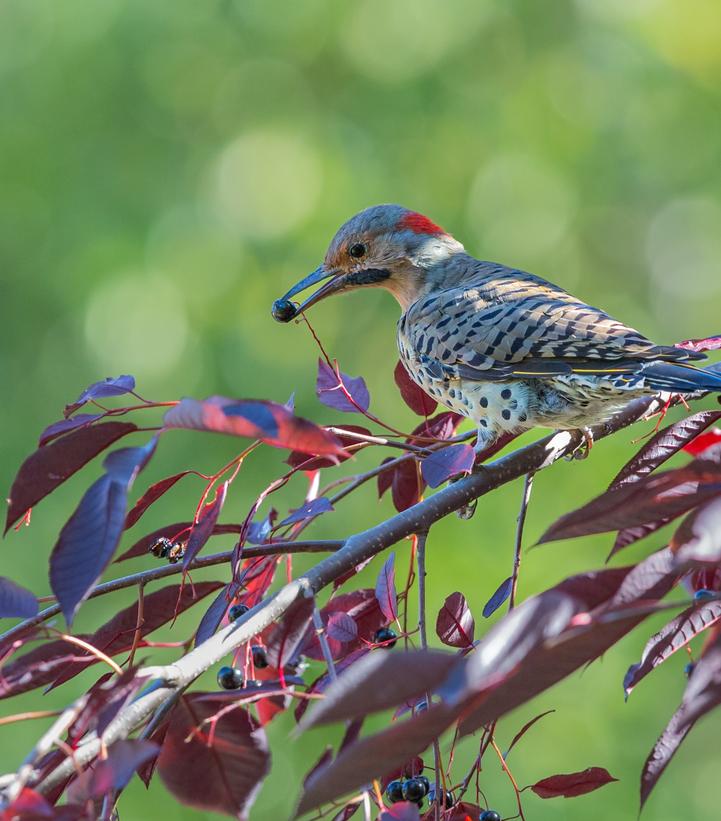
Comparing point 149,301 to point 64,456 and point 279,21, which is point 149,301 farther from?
point 64,456

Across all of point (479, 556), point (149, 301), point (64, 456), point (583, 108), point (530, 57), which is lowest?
point (64, 456)

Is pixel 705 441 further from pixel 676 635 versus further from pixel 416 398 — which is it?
pixel 416 398

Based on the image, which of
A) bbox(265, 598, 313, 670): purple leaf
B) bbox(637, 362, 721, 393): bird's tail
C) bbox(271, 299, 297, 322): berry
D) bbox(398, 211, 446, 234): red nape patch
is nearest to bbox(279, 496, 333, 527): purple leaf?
bbox(265, 598, 313, 670): purple leaf

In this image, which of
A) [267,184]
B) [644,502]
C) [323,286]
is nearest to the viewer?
[644,502]

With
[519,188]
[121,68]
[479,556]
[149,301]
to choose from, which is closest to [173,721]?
[479,556]

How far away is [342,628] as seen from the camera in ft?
5.29

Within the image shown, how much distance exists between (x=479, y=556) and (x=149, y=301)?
94.4 inches

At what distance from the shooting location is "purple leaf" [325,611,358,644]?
161 cm

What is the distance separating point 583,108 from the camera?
772 cm

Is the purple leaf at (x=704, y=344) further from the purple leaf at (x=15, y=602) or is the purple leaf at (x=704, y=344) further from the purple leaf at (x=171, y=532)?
the purple leaf at (x=15, y=602)

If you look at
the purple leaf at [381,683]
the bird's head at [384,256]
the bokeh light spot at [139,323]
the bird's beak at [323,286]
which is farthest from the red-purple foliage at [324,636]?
the bokeh light spot at [139,323]

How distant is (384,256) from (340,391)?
1.44 metres

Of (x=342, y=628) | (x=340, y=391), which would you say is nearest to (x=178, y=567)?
(x=342, y=628)

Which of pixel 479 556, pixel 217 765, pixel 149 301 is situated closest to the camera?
pixel 217 765
